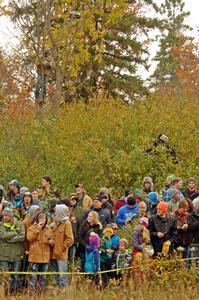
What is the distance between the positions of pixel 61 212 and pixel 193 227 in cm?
247

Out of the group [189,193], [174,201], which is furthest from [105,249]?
[189,193]

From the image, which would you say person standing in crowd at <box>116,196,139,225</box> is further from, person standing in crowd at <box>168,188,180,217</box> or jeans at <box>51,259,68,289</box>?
jeans at <box>51,259,68,289</box>

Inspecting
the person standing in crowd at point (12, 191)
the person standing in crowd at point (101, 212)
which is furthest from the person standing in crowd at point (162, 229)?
the person standing in crowd at point (12, 191)

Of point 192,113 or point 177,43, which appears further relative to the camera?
point 177,43

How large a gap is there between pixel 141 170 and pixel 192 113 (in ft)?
13.3

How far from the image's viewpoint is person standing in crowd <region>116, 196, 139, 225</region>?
15.6 metres

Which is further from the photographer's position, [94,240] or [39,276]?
[94,240]

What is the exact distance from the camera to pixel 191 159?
2211 cm

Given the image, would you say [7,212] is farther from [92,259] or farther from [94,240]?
[92,259]

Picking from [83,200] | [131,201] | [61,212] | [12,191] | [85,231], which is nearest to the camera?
[61,212]

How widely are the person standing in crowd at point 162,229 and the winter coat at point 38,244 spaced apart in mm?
1971

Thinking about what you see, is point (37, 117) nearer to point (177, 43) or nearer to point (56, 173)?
point (56, 173)

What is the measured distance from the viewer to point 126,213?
15.8 m

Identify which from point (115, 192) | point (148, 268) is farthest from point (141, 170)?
point (148, 268)
